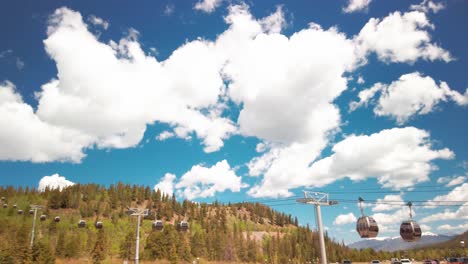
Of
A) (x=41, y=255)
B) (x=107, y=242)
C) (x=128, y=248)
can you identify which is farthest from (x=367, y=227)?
(x=107, y=242)

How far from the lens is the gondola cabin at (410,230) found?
35906 millimetres

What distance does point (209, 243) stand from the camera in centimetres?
14375

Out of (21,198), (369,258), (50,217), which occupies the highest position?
(21,198)

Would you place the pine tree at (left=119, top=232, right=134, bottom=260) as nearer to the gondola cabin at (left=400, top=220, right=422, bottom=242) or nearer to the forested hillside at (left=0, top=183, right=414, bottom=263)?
the forested hillside at (left=0, top=183, right=414, bottom=263)

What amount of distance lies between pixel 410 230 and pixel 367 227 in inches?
172

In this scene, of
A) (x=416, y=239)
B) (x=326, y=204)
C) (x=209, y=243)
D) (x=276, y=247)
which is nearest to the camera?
(x=416, y=239)

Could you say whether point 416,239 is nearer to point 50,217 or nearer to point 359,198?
point 359,198

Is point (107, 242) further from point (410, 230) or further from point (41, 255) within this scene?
point (410, 230)

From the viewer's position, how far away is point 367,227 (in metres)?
36.7

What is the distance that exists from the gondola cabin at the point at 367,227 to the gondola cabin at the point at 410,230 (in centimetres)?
264

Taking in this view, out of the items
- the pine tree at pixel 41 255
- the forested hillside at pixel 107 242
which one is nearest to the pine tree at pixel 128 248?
the forested hillside at pixel 107 242

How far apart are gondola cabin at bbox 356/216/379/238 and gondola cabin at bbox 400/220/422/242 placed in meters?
2.64

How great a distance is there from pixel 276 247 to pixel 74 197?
118830mm

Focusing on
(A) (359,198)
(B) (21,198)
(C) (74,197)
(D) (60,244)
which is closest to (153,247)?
(D) (60,244)
